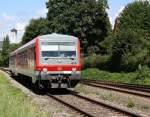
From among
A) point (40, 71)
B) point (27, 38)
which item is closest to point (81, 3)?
point (27, 38)

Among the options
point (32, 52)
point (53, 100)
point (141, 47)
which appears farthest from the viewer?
point (141, 47)

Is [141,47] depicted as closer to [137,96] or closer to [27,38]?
[137,96]

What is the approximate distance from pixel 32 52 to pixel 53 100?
5678 mm

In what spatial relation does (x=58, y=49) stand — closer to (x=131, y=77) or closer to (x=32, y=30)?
(x=131, y=77)

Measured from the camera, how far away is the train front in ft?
84.3

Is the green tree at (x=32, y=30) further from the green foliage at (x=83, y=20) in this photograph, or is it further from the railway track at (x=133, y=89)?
the railway track at (x=133, y=89)

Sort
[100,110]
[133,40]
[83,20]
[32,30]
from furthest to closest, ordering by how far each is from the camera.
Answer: [32,30] → [83,20] → [133,40] → [100,110]

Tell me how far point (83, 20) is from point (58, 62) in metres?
43.2

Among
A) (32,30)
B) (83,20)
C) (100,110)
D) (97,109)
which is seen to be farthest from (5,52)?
(100,110)

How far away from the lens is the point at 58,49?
86.6 feet

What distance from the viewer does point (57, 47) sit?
2648cm

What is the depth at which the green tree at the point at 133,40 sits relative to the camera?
150 ft

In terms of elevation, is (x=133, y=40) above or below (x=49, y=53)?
above

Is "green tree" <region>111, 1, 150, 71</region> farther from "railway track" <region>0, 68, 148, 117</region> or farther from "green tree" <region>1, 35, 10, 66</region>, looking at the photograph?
"green tree" <region>1, 35, 10, 66</region>
